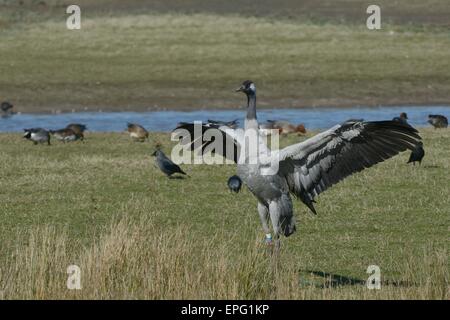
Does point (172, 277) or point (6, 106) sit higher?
point (6, 106)

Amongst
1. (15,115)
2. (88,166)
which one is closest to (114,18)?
(15,115)

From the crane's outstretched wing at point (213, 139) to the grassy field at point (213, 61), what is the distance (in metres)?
19.8

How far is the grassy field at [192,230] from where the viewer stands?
945 cm

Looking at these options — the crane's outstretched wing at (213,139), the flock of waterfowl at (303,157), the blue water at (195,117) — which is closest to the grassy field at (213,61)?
the blue water at (195,117)

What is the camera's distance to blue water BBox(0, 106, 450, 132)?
28.8 m

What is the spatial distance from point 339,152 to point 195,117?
19.0 m

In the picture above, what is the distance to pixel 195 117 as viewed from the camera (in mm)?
30094

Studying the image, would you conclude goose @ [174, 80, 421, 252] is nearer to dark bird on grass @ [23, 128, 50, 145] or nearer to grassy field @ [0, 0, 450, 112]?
dark bird on grass @ [23, 128, 50, 145]

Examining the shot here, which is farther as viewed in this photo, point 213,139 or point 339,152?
point 213,139

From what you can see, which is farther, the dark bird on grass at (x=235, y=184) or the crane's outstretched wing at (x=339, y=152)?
the dark bird on grass at (x=235, y=184)

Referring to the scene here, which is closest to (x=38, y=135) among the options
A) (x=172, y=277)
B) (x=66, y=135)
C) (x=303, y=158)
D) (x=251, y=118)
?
(x=66, y=135)

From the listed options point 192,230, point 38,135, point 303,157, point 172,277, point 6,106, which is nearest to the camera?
point 172,277

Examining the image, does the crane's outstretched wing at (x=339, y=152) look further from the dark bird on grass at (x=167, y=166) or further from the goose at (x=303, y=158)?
the dark bird on grass at (x=167, y=166)

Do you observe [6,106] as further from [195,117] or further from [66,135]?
[66,135]
